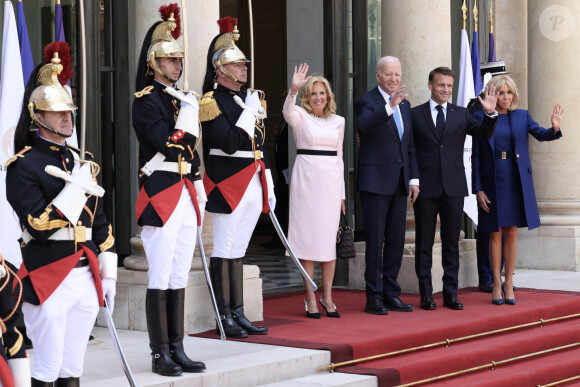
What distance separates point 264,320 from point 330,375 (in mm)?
1513

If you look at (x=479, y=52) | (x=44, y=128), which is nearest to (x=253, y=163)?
(x=44, y=128)

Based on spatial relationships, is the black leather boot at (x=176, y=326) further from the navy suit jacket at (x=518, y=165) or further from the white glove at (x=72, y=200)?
the navy suit jacket at (x=518, y=165)

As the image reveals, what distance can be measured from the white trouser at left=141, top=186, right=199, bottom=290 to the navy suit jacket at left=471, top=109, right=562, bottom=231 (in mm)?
3362

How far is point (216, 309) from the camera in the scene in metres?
6.61

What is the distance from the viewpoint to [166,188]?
20.2ft

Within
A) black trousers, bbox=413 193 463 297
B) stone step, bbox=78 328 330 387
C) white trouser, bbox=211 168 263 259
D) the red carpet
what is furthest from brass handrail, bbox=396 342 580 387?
white trouser, bbox=211 168 263 259

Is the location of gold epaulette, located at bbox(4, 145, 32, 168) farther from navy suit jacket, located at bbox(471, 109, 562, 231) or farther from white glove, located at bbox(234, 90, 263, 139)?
navy suit jacket, located at bbox(471, 109, 562, 231)

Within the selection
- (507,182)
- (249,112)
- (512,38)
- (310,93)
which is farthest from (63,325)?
(512,38)

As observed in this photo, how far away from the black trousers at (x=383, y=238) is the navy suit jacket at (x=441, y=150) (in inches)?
10.9

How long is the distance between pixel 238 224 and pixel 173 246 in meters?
1.14

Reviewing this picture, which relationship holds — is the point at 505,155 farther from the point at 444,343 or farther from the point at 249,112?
the point at 249,112

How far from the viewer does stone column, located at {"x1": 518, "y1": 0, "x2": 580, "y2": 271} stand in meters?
11.9

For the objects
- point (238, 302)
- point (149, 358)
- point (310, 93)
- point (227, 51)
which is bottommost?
point (149, 358)

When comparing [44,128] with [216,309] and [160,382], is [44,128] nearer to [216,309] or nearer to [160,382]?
[160,382]
